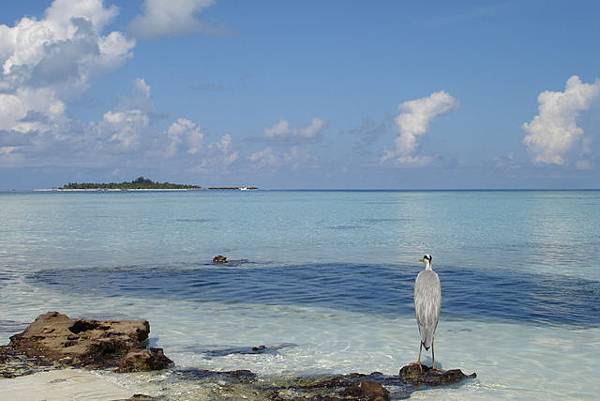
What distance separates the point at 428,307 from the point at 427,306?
29 mm

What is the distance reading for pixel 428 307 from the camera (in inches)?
499

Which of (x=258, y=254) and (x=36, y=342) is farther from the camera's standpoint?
(x=258, y=254)

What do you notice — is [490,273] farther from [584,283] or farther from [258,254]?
[258,254]

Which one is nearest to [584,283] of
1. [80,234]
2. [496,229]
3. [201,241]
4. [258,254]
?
[258,254]

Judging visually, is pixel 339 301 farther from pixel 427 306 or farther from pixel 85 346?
pixel 85 346

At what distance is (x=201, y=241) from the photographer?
43625 millimetres

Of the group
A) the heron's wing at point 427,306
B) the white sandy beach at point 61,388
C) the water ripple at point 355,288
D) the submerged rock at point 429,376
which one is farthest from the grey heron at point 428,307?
the white sandy beach at point 61,388

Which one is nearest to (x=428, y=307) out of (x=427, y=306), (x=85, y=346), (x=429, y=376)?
(x=427, y=306)

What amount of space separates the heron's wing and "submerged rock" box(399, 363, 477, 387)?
736mm

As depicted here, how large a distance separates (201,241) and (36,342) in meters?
30.0

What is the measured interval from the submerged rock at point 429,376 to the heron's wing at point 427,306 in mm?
736

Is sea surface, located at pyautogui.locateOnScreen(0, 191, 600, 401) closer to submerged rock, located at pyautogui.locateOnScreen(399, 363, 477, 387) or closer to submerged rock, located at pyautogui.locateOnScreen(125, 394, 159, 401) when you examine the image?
submerged rock, located at pyautogui.locateOnScreen(399, 363, 477, 387)

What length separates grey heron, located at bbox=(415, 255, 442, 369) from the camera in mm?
12531

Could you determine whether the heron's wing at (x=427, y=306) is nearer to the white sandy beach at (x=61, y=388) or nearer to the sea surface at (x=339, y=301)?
the sea surface at (x=339, y=301)
